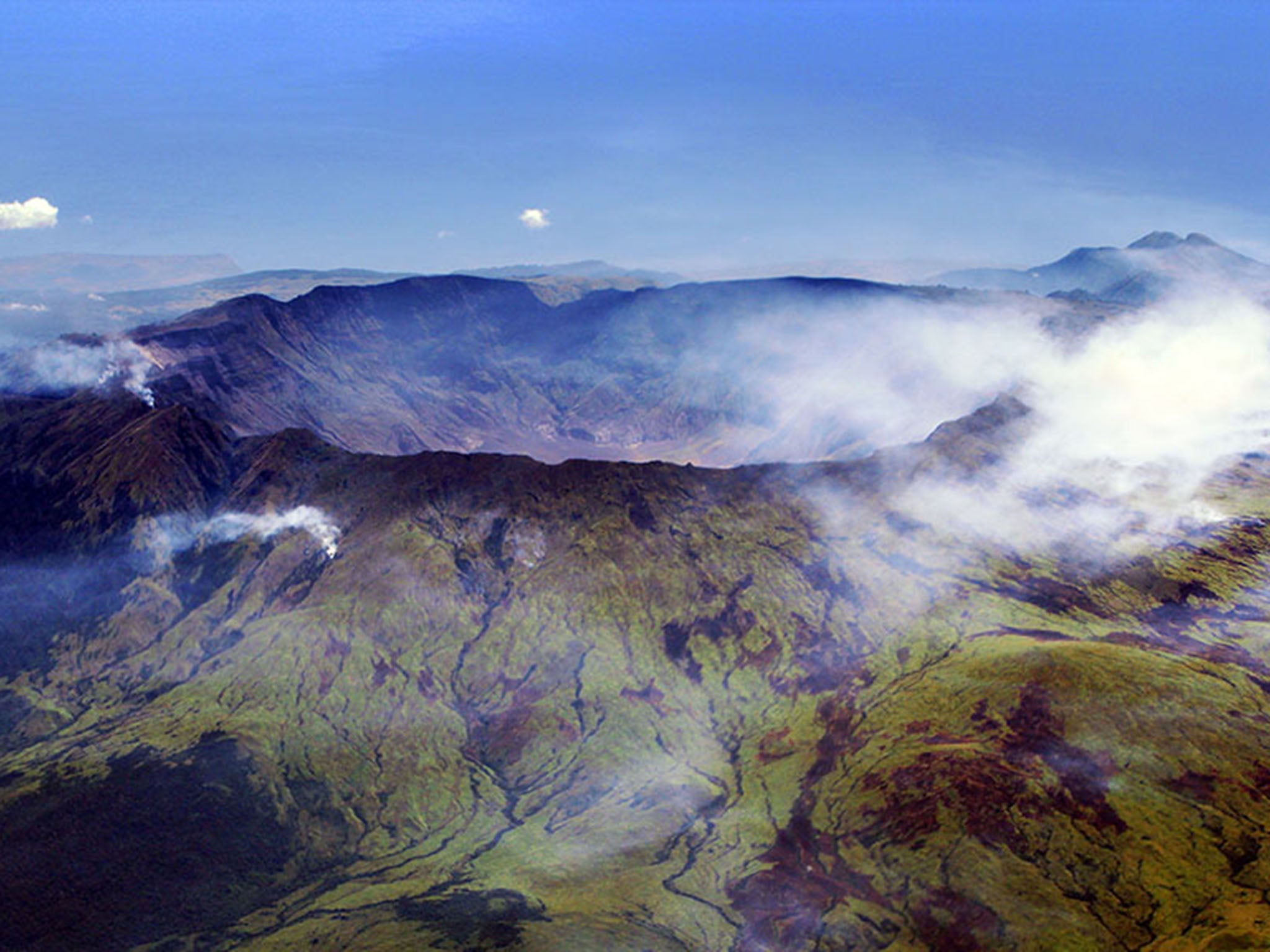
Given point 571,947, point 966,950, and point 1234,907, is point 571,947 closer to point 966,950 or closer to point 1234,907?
point 966,950

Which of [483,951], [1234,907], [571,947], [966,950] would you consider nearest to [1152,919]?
[1234,907]

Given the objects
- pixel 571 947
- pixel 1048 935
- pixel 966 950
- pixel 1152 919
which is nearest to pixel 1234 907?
pixel 1152 919

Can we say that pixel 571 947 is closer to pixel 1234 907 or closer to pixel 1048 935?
pixel 1048 935

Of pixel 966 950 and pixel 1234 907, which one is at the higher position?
pixel 1234 907

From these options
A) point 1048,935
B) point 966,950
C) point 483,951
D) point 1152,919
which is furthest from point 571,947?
point 1152,919

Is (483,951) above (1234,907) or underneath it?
underneath

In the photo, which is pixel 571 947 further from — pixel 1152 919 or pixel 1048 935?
pixel 1152 919

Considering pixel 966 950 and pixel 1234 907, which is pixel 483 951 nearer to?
pixel 966 950

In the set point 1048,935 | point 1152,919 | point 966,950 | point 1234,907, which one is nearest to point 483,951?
point 966,950
